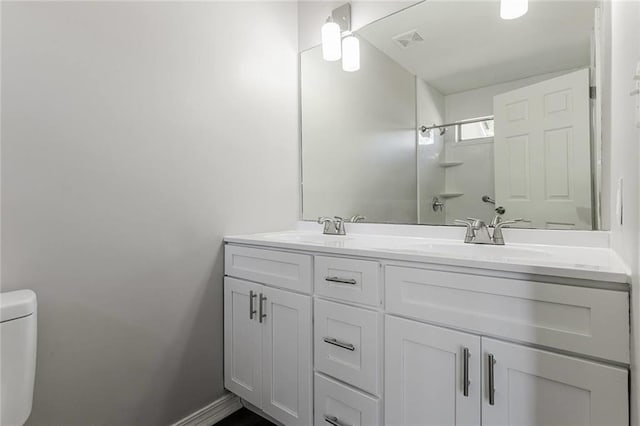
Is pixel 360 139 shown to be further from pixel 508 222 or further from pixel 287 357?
pixel 287 357

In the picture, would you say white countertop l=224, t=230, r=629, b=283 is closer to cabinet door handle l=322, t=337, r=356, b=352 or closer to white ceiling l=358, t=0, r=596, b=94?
cabinet door handle l=322, t=337, r=356, b=352

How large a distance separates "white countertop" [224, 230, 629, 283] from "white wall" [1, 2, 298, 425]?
1.07 ft

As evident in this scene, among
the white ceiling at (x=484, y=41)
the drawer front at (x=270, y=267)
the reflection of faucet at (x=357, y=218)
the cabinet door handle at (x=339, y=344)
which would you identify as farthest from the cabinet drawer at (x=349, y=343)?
the white ceiling at (x=484, y=41)

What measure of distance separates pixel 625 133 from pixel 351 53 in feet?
4.34

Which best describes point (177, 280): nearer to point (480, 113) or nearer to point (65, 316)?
point (65, 316)

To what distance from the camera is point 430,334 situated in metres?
0.95

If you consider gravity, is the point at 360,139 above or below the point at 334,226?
Result: above

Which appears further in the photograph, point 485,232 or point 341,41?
point 341,41

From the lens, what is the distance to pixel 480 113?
1396 millimetres

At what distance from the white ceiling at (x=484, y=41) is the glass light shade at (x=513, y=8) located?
0.02 m

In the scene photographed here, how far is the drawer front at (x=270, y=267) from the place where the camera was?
1.27 m

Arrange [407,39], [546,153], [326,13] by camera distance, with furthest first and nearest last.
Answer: [326,13] → [407,39] → [546,153]

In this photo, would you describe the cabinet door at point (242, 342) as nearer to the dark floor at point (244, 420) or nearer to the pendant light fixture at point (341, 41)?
the dark floor at point (244, 420)

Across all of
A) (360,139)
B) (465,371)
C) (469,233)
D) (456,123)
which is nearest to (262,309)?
(465,371)
